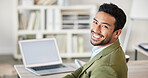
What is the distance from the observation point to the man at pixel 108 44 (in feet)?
4.04

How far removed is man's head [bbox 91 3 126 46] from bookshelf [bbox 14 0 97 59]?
2811 mm

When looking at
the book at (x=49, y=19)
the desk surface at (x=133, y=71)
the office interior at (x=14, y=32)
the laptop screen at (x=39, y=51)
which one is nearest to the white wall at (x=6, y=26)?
the office interior at (x=14, y=32)

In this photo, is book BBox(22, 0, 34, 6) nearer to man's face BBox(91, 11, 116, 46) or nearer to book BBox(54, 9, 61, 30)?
book BBox(54, 9, 61, 30)

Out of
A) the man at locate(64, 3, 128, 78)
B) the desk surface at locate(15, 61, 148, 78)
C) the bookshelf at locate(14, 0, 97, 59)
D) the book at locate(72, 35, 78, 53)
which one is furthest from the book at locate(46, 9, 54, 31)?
the man at locate(64, 3, 128, 78)

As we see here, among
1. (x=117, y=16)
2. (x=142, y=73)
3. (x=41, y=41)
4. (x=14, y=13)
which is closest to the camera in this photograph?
(x=117, y=16)

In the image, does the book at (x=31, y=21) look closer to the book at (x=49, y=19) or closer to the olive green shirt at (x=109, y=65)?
the book at (x=49, y=19)

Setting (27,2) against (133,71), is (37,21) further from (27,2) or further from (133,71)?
(133,71)

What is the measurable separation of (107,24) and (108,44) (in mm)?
123

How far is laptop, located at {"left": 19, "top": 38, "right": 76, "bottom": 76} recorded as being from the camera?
6.27 feet

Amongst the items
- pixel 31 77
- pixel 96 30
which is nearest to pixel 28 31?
pixel 31 77

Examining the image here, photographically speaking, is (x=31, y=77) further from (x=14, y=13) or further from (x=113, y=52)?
(x=14, y=13)

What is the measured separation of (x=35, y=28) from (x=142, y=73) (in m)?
2.57

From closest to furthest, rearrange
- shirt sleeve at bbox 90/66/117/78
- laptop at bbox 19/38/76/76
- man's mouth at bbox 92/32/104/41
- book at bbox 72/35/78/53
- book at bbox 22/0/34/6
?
1. shirt sleeve at bbox 90/66/117/78
2. man's mouth at bbox 92/32/104/41
3. laptop at bbox 19/38/76/76
4. book at bbox 22/0/34/6
5. book at bbox 72/35/78/53

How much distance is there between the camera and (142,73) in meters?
1.86
